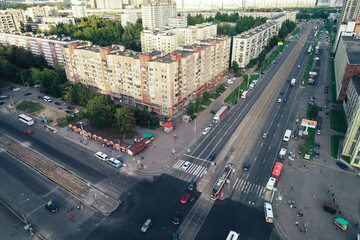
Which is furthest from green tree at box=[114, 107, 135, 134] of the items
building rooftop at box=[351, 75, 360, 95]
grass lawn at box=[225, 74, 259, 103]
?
building rooftop at box=[351, 75, 360, 95]

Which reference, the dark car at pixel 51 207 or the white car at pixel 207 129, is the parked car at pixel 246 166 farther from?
the dark car at pixel 51 207

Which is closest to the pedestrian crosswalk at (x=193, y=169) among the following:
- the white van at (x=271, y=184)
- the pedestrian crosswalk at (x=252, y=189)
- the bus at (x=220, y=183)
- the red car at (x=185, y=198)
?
the bus at (x=220, y=183)

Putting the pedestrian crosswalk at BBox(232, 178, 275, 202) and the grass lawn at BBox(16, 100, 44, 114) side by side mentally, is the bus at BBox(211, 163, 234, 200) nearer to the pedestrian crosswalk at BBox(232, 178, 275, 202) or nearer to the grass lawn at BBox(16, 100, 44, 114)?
the pedestrian crosswalk at BBox(232, 178, 275, 202)

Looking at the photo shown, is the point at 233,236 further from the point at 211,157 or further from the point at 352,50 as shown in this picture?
the point at 352,50

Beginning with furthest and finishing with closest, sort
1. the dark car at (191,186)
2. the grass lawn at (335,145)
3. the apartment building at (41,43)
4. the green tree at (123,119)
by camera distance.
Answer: the apartment building at (41,43) → the green tree at (123,119) → the grass lawn at (335,145) → the dark car at (191,186)

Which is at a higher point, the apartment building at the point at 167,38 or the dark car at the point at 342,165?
the apartment building at the point at 167,38

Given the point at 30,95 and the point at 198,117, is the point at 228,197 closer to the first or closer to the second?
the point at 198,117

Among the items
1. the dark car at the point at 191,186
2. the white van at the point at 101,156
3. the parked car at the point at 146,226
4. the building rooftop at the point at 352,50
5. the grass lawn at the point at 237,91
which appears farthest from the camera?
the grass lawn at the point at 237,91
